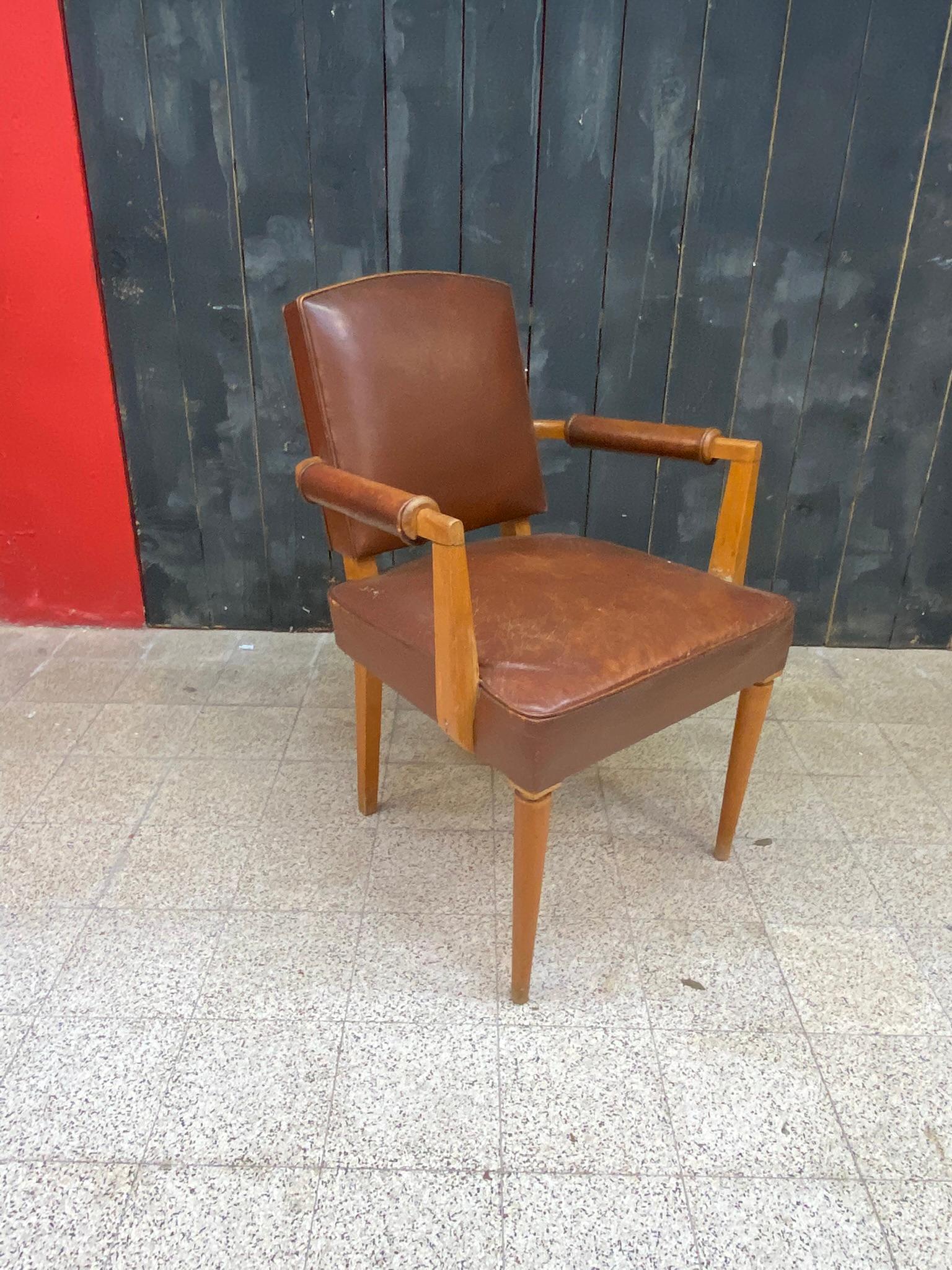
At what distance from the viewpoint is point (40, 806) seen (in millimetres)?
1551

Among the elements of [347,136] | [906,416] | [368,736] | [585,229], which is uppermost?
[347,136]

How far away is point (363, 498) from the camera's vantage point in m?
1.08

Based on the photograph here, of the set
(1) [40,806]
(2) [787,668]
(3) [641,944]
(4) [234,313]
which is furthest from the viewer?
(2) [787,668]

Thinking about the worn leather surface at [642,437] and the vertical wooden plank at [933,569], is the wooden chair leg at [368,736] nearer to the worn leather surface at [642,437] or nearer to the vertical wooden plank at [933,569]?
the worn leather surface at [642,437]

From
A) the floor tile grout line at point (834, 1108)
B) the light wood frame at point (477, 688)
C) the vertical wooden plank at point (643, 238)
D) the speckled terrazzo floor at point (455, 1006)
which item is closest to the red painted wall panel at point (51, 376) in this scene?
the speckled terrazzo floor at point (455, 1006)

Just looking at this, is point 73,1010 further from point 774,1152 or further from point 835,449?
point 835,449

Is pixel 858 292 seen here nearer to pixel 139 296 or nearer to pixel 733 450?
pixel 733 450

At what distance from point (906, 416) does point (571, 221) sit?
2.93ft

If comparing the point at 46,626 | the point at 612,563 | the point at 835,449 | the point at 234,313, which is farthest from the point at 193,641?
the point at 835,449

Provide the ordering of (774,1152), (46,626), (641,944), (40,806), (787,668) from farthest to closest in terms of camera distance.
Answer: (46,626) → (787,668) → (40,806) → (641,944) → (774,1152)

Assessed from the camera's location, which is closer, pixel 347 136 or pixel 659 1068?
pixel 659 1068

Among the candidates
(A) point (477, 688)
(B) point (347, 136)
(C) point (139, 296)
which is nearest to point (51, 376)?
(C) point (139, 296)

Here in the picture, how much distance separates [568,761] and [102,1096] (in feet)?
2.31

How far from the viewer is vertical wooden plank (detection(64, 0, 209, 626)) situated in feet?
5.68
